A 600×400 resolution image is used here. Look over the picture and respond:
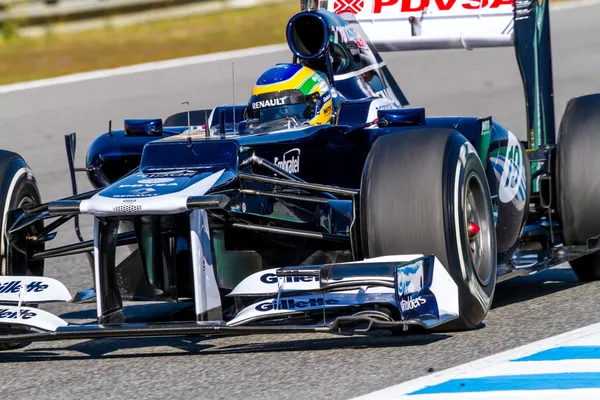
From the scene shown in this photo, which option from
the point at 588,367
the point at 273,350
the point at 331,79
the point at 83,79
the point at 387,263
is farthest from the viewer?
the point at 83,79

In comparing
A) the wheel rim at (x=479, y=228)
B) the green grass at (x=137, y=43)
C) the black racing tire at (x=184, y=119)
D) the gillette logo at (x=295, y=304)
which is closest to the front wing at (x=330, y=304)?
the gillette logo at (x=295, y=304)

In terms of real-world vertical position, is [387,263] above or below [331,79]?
below

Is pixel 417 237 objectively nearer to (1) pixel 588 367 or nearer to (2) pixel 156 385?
(1) pixel 588 367

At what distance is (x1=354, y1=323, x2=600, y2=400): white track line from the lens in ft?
15.0

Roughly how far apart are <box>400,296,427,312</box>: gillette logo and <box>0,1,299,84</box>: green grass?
40.2ft

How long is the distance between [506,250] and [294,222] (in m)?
1.26

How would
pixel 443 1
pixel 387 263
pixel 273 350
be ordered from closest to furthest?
pixel 387 263
pixel 273 350
pixel 443 1

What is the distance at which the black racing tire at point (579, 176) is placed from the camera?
21.2 ft

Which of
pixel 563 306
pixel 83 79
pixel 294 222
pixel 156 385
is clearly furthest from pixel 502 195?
pixel 83 79

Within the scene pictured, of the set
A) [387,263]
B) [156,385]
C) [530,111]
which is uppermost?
[530,111]

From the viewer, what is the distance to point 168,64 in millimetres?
16766

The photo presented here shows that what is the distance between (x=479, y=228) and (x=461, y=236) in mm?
480

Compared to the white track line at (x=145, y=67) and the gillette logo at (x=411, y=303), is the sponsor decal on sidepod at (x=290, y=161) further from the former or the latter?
the white track line at (x=145, y=67)

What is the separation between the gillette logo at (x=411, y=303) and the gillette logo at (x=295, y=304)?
0.29 m
